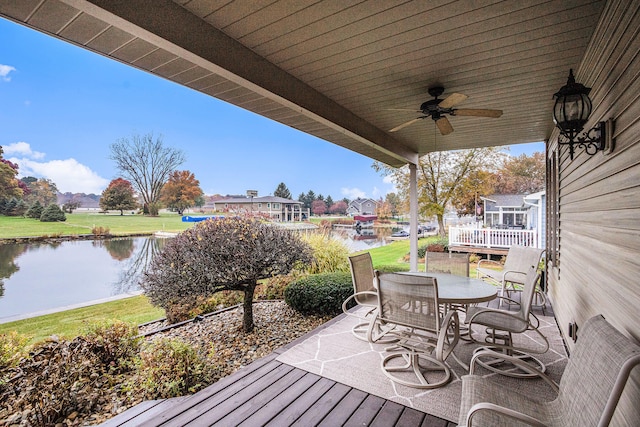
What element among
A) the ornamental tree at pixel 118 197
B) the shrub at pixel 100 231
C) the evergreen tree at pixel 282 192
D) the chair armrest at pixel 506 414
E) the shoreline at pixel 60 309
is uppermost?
the evergreen tree at pixel 282 192

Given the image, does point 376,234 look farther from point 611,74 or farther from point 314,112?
point 611,74

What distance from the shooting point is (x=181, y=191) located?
189 inches

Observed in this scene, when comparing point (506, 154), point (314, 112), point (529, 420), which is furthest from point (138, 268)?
point (506, 154)

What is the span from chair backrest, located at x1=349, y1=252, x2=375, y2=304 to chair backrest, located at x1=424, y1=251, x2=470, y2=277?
0.85 m

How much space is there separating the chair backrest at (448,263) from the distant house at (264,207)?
8.03 ft

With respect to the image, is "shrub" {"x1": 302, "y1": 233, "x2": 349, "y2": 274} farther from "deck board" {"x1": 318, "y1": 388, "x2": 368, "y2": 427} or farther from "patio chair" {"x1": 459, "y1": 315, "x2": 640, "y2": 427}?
"patio chair" {"x1": 459, "y1": 315, "x2": 640, "y2": 427}

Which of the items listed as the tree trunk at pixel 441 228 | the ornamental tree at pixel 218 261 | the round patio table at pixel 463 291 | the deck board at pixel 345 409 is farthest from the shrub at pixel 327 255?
the tree trunk at pixel 441 228

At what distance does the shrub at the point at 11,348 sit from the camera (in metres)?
2.44

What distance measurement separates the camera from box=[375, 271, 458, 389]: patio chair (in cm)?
235

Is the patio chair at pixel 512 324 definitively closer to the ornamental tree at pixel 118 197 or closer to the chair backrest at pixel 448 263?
the chair backrest at pixel 448 263

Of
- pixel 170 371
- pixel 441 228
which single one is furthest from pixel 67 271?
pixel 441 228

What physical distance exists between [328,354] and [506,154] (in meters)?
12.0

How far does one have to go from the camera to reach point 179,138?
5.13m

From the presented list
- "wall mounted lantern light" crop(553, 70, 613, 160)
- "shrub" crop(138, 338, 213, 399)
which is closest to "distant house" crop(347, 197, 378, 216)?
"shrub" crop(138, 338, 213, 399)
